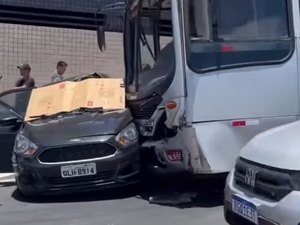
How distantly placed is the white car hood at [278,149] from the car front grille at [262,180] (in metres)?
0.05

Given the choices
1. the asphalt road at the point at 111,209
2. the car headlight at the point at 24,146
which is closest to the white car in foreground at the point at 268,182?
the asphalt road at the point at 111,209

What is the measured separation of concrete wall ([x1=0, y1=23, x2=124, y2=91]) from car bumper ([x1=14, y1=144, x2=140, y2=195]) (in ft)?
20.8

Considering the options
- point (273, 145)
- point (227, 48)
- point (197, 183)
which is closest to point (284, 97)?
point (227, 48)

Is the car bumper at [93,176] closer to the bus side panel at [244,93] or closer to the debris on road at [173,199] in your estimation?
the debris on road at [173,199]

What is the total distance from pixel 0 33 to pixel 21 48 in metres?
0.49

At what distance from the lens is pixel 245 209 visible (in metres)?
6.21

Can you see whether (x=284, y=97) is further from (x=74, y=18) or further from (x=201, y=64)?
(x=74, y=18)

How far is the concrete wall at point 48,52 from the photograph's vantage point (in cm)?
1598

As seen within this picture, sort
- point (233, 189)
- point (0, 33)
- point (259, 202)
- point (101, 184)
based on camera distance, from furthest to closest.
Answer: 1. point (0, 33)
2. point (101, 184)
3. point (233, 189)
4. point (259, 202)

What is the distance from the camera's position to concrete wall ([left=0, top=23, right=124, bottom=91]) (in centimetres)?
1598

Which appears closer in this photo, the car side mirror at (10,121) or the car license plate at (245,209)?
the car license plate at (245,209)

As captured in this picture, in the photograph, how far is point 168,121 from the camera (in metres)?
8.86

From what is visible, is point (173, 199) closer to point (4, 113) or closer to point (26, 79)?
point (4, 113)

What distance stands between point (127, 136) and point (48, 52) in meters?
7.10
